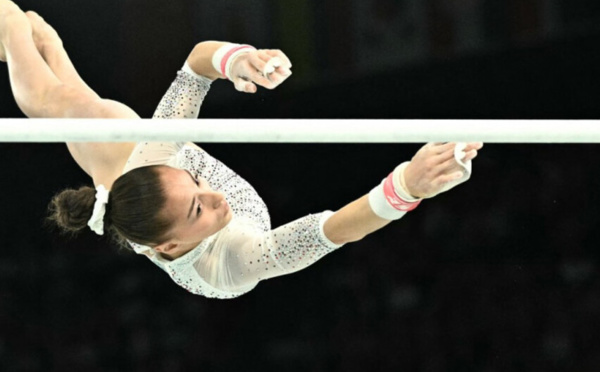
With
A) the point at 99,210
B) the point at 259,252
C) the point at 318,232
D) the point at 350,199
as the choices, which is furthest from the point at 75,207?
the point at 350,199

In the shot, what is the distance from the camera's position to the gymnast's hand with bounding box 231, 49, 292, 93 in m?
1.84

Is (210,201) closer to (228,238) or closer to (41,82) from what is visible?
(228,238)

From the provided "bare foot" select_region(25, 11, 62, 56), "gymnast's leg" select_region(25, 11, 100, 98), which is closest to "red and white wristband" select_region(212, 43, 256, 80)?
"gymnast's leg" select_region(25, 11, 100, 98)

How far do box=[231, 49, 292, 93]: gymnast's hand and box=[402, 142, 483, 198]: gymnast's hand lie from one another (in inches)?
13.1

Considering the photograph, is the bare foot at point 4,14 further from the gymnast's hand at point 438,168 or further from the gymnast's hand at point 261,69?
the gymnast's hand at point 438,168

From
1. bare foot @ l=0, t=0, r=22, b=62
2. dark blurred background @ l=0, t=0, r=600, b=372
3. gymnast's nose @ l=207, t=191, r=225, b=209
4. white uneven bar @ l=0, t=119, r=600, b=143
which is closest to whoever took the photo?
white uneven bar @ l=0, t=119, r=600, b=143

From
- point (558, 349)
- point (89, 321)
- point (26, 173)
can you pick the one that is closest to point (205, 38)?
point (26, 173)

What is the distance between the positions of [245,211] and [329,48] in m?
1.20

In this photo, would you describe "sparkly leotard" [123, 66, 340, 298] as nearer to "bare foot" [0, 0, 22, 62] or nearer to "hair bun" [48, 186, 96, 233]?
"hair bun" [48, 186, 96, 233]

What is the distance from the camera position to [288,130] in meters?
1.62

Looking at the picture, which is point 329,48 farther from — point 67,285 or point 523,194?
point 67,285

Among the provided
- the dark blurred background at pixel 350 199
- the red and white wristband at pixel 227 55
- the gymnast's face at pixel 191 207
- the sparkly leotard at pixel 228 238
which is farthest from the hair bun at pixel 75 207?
the dark blurred background at pixel 350 199

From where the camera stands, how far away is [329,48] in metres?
3.35

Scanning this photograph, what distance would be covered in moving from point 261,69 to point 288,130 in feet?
0.99
